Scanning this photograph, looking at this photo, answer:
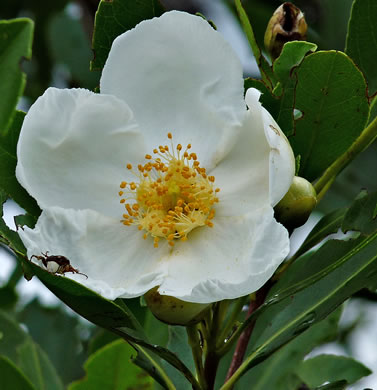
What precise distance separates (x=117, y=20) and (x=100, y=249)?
1.32 feet

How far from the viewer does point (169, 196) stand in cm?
147

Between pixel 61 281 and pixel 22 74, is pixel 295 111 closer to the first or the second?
pixel 61 281

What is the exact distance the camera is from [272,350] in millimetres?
Answer: 1273

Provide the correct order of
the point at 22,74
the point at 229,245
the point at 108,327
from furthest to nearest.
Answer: the point at 229,245 < the point at 108,327 < the point at 22,74

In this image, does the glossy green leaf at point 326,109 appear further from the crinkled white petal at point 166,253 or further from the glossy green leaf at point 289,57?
the crinkled white petal at point 166,253

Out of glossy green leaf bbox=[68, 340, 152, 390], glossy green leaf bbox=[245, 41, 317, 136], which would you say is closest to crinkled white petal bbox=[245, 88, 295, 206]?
glossy green leaf bbox=[245, 41, 317, 136]

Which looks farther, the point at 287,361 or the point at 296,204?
the point at 287,361

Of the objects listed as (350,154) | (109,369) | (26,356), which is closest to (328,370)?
(109,369)

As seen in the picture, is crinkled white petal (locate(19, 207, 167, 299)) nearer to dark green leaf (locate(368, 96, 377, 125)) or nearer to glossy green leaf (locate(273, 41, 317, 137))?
glossy green leaf (locate(273, 41, 317, 137))

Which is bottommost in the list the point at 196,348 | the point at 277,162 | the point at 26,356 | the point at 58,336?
the point at 58,336

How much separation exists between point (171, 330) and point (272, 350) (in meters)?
0.33

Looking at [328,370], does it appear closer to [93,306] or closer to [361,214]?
[361,214]

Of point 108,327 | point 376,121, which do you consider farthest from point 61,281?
point 376,121

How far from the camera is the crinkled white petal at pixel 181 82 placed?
1297mm
